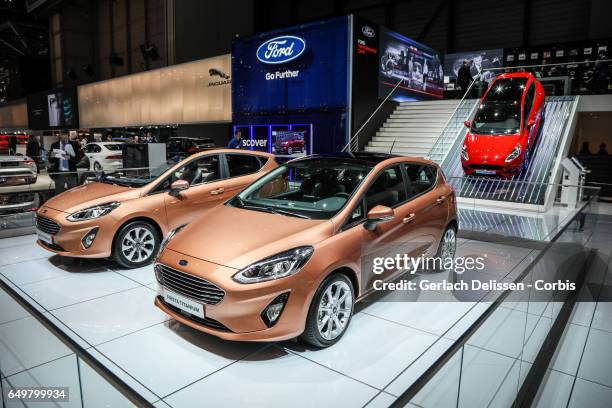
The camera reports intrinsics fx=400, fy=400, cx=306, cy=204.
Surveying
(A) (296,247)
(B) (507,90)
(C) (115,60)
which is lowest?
(A) (296,247)

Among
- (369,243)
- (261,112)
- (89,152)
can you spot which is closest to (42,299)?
(369,243)

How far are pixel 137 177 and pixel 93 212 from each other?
3.02ft

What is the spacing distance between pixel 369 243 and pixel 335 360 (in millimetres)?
959

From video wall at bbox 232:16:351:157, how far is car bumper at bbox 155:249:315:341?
8821 mm

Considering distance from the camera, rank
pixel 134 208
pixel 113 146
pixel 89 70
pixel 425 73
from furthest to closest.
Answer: pixel 89 70, pixel 113 146, pixel 425 73, pixel 134 208

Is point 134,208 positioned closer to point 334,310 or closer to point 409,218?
Answer: point 334,310

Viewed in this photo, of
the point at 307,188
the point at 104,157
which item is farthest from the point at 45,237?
the point at 104,157

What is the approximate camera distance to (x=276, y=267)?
278 cm

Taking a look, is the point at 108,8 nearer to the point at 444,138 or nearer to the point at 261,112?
the point at 261,112

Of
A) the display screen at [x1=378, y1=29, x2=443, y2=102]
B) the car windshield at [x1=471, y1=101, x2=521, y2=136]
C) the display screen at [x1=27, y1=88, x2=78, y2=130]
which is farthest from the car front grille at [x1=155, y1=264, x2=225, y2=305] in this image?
the display screen at [x1=27, y1=88, x2=78, y2=130]

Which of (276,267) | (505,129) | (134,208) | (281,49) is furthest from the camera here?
(281,49)

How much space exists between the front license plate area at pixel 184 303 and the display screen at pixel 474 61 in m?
16.1

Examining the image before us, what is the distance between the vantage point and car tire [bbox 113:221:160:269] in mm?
4598

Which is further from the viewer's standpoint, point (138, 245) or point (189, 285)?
point (138, 245)
